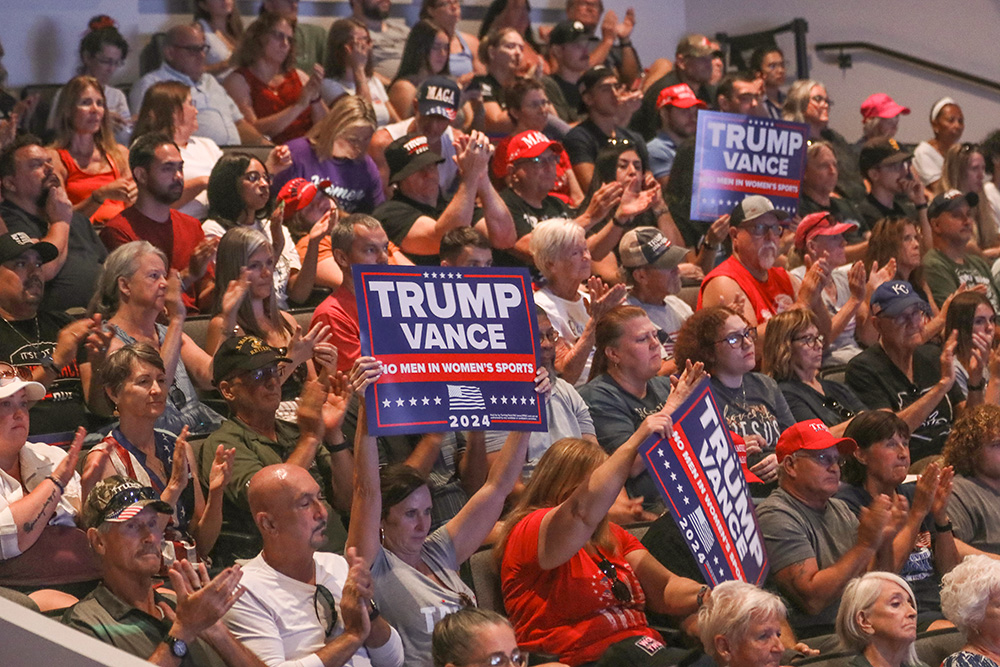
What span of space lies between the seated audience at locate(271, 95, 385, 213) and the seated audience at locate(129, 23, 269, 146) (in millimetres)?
804

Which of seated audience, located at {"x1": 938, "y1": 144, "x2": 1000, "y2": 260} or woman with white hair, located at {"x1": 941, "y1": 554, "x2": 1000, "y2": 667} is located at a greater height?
seated audience, located at {"x1": 938, "y1": 144, "x2": 1000, "y2": 260}

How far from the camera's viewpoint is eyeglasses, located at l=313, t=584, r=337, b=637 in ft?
11.6

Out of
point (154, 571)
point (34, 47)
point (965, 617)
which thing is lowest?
point (965, 617)

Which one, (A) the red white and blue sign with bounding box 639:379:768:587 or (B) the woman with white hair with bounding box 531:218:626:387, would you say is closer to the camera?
(A) the red white and blue sign with bounding box 639:379:768:587

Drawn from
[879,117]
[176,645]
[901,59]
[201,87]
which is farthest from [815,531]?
[901,59]

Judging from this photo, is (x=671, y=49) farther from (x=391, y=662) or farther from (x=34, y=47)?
(x=391, y=662)

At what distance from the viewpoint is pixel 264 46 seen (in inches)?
282

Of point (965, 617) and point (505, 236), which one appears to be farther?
point (505, 236)

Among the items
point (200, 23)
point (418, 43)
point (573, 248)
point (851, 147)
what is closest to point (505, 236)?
point (573, 248)

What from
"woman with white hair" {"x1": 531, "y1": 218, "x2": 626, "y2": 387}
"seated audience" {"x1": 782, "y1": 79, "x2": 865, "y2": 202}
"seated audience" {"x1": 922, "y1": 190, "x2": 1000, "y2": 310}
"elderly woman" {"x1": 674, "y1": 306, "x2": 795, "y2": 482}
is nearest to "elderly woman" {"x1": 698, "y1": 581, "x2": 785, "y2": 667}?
"elderly woman" {"x1": 674, "y1": 306, "x2": 795, "y2": 482}

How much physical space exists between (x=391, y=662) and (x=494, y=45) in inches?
202

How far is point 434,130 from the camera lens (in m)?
6.48

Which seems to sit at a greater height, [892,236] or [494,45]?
[494,45]

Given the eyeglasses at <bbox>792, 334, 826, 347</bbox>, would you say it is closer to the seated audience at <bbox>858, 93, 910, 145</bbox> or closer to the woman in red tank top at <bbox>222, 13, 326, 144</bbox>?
the woman in red tank top at <bbox>222, 13, 326, 144</bbox>
